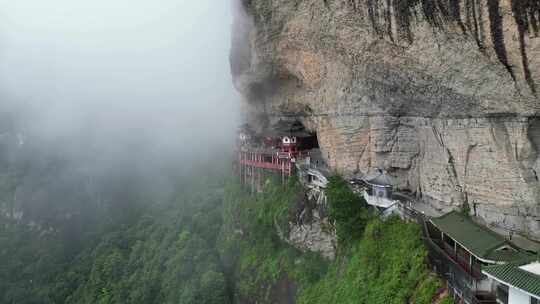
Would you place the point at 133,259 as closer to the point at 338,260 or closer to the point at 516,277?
the point at 338,260

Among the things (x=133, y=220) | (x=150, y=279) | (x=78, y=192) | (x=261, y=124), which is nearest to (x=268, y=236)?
(x=261, y=124)

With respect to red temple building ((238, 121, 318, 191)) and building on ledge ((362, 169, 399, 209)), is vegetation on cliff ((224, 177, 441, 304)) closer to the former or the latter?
building on ledge ((362, 169, 399, 209))

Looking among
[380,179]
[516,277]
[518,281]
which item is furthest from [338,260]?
[518,281]

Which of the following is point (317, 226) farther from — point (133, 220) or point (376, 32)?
point (133, 220)

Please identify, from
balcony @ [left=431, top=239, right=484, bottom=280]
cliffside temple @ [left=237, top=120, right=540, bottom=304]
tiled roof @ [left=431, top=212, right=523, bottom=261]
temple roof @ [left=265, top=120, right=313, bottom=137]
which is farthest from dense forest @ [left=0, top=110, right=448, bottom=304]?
temple roof @ [left=265, top=120, right=313, bottom=137]

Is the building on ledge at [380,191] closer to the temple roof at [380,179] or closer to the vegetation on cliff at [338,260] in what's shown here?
the temple roof at [380,179]
